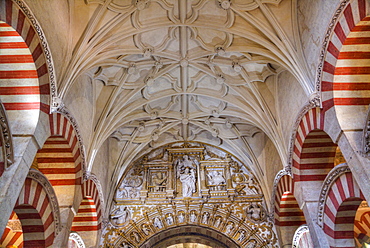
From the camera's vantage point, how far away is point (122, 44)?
8508mm

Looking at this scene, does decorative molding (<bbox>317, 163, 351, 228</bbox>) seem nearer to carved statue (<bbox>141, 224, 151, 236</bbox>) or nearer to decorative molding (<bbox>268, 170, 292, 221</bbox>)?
decorative molding (<bbox>268, 170, 292, 221</bbox>)

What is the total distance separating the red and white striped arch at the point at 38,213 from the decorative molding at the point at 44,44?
5.18 feet

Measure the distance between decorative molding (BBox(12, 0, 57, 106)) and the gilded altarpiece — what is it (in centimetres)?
509

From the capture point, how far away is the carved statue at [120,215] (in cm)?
1043

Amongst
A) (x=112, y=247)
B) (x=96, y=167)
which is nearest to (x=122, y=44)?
(x=96, y=167)

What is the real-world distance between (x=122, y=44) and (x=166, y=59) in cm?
140

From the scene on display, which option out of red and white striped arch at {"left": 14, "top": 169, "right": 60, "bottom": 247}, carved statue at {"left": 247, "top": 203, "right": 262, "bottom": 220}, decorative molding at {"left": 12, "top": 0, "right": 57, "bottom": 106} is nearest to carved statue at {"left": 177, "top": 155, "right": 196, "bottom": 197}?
carved statue at {"left": 247, "top": 203, "right": 262, "bottom": 220}

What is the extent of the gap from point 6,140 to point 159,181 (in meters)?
6.30

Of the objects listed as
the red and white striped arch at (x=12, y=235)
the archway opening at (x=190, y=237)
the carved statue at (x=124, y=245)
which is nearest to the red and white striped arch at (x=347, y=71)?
the archway opening at (x=190, y=237)

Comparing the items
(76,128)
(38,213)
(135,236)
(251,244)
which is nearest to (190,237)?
(135,236)

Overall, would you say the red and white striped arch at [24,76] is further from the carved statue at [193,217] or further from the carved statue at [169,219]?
the carved statue at [193,217]

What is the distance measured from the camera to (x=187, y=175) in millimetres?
11305

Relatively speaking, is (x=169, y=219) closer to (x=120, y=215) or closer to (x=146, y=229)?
(x=146, y=229)

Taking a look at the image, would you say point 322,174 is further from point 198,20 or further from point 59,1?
point 59,1
